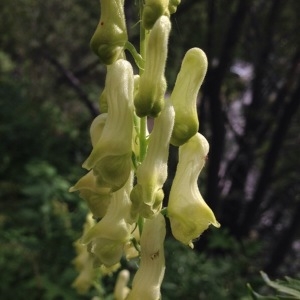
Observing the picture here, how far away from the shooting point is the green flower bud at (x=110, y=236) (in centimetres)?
149

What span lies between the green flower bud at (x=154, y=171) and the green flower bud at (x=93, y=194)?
98 mm

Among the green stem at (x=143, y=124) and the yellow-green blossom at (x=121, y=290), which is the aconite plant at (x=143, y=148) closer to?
the green stem at (x=143, y=124)

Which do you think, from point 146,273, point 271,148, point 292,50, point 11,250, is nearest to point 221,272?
point 11,250

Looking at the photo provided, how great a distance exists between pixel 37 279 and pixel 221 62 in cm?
309

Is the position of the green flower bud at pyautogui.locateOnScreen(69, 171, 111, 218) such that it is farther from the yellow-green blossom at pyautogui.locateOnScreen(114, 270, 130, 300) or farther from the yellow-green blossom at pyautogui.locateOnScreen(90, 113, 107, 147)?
the yellow-green blossom at pyautogui.locateOnScreen(114, 270, 130, 300)

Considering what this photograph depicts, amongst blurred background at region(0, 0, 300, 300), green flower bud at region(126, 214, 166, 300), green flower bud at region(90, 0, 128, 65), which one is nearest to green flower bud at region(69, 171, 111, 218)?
green flower bud at region(126, 214, 166, 300)

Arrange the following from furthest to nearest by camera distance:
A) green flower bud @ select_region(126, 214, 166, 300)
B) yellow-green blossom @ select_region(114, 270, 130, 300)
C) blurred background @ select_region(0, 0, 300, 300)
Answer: blurred background @ select_region(0, 0, 300, 300) → yellow-green blossom @ select_region(114, 270, 130, 300) → green flower bud @ select_region(126, 214, 166, 300)

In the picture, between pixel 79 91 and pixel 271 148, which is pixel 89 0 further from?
pixel 271 148

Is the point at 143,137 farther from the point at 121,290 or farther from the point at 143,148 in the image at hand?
the point at 121,290

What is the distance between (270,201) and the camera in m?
7.29

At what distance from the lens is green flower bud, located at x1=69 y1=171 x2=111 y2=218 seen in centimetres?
148

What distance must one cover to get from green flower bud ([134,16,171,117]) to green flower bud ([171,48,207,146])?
72 millimetres

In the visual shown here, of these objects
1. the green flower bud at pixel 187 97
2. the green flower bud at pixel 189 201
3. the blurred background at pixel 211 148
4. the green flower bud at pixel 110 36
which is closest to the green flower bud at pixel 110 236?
the green flower bud at pixel 189 201

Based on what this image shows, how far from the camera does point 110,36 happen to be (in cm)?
144
